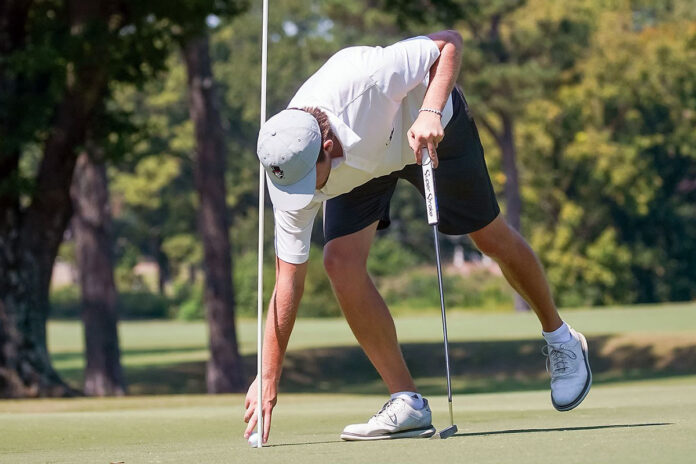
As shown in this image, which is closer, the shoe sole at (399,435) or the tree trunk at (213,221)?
the shoe sole at (399,435)

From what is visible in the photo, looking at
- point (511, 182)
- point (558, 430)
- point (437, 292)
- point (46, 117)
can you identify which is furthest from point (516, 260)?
point (437, 292)

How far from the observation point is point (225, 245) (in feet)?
74.3

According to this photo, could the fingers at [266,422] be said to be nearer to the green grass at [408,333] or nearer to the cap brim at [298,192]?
the cap brim at [298,192]

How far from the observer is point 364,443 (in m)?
5.52

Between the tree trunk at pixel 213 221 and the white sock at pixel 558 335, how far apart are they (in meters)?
15.7

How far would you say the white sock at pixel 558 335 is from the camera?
6.61 metres

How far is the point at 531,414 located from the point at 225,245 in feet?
50.7

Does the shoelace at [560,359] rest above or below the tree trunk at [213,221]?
below

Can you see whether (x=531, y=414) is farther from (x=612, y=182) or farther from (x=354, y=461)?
(x=612, y=182)

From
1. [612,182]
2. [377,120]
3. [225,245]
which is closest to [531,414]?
[377,120]

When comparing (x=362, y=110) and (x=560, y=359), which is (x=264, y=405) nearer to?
(x=362, y=110)

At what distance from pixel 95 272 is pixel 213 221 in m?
2.71

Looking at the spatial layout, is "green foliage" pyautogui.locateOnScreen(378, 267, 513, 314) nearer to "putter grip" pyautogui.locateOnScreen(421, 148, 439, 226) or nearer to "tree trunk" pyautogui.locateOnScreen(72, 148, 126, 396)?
"tree trunk" pyautogui.locateOnScreen(72, 148, 126, 396)

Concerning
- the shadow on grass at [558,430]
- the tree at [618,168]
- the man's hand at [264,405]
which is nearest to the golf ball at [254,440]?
the man's hand at [264,405]
